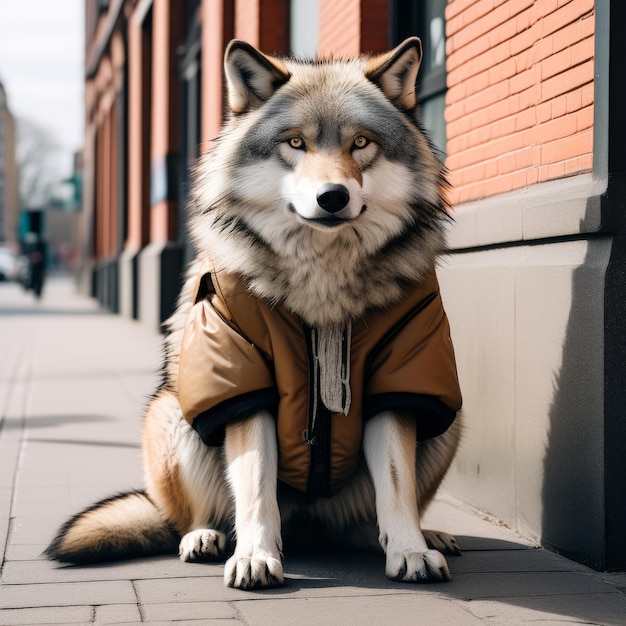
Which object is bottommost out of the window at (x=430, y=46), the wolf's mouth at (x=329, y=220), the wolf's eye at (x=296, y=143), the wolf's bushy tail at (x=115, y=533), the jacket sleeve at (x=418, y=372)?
the wolf's bushy tail at (x=115, y=533)

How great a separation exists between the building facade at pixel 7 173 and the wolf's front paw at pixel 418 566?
102 meters

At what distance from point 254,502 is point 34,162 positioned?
10590cm

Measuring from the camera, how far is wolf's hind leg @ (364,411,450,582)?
146 inches

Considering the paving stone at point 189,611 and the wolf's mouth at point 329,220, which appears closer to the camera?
the paving stone at point 189,611

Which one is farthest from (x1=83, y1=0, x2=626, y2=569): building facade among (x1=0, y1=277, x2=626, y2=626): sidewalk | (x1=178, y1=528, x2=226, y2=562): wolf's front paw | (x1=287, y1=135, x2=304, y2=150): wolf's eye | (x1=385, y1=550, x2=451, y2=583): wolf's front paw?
(x1=178, y1=528, x2=226, y2=562): wolf's front paw

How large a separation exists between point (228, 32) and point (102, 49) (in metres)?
Result: 16.9

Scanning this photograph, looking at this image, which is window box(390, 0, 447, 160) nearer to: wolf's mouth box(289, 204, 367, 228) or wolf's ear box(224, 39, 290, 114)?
wolf's ear box(224, 39, 290, 114)

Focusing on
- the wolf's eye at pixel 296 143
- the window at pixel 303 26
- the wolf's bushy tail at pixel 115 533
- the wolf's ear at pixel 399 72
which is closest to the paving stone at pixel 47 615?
the wolf's bushy tail at pixel 115 533

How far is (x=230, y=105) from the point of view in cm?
401

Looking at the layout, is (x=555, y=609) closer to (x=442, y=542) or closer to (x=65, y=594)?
(x=442, y=542)

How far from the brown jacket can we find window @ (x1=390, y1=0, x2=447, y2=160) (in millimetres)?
2767

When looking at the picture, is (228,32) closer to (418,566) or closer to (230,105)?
(230,105)

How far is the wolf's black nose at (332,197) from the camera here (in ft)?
11.7

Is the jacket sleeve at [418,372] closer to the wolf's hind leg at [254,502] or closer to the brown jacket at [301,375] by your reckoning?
the brown jacket at [301,375]
